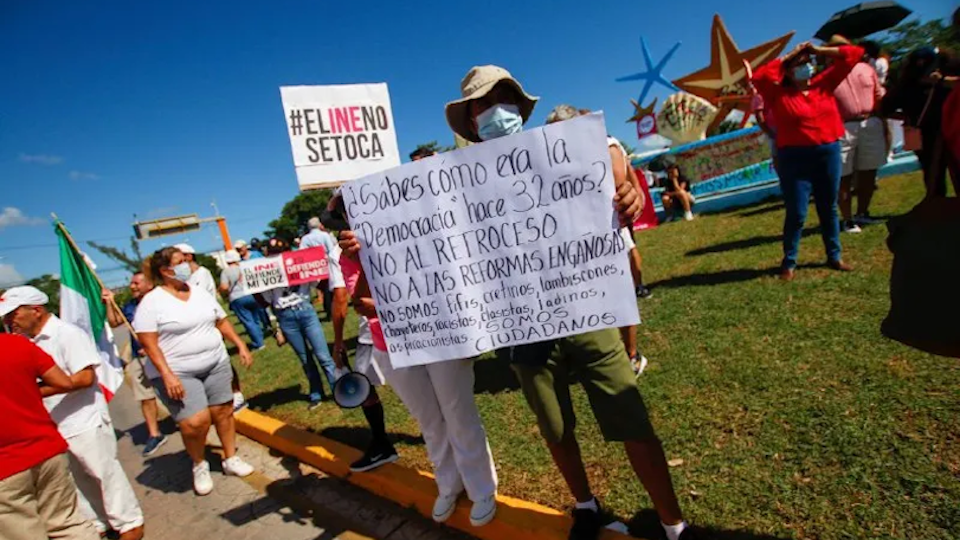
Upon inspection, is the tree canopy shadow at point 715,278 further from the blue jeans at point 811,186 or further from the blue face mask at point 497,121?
the blue face mask at point 497,121

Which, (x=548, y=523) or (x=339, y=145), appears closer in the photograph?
(x=548, y=523)

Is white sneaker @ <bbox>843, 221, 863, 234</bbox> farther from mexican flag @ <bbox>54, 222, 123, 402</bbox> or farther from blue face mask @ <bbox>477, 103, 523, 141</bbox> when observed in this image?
mexican flag @ <bbox>54, 222, 123, 402</bbox>

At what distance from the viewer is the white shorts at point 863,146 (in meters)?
5.95

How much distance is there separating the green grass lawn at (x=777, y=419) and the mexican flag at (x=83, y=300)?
189 centimetres

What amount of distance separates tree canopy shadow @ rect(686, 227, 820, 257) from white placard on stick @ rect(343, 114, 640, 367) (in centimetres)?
557

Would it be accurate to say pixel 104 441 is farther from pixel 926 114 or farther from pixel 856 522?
Result: pixel 926 114

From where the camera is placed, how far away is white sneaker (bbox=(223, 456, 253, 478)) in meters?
4.45

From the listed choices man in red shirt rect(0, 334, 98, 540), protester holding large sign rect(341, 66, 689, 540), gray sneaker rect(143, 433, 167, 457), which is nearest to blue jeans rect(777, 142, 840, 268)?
protester holding large sign rect(341, 66, 689, 540)

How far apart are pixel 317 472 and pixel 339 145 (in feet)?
9.10

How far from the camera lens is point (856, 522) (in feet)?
6.46

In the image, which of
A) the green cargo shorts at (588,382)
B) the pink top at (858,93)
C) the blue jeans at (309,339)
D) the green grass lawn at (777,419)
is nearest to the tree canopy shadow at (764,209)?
the pink top at (858,93)

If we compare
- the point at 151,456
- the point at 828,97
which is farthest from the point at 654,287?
the point at 151,456

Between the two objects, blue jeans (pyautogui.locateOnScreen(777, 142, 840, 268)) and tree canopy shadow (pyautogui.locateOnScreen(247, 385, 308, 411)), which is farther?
tree canopy shadow (pyautogui.locateOnScreen(247, 385, 308, 411))

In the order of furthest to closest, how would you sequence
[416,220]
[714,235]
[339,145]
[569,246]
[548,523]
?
[714,235] < [339,145] < [548,523] < [416,220] < [569,246]
